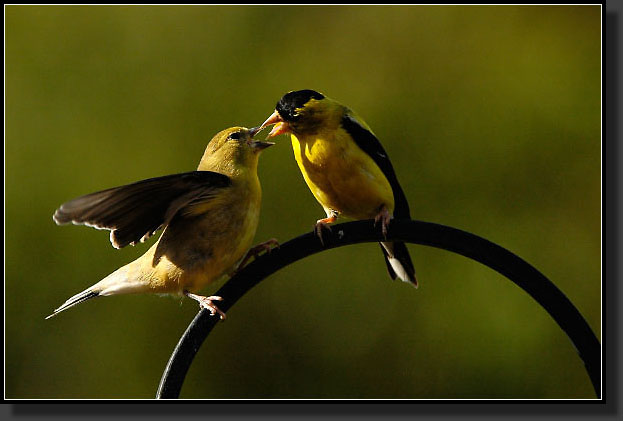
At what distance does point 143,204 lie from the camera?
253 cm

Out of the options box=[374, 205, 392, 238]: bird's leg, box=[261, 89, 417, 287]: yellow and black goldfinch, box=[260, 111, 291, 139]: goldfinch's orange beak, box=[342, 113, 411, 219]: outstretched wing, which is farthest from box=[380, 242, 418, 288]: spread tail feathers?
box=[260, 111, 291, 139]: goldfinch's orange beak

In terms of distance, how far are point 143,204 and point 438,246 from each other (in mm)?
910

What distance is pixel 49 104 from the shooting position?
4.74 m

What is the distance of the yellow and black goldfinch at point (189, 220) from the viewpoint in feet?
8.11

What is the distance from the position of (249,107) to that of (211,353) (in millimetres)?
1392

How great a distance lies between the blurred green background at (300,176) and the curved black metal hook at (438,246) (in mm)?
2082

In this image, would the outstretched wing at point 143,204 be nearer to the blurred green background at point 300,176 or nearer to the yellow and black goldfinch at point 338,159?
the yellow and black goldfinch at point 338,159

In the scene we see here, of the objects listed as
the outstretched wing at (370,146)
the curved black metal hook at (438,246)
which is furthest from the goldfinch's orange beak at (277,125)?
the curved black metal hook at (438,246)

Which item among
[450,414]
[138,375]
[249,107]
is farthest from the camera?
[249,107]

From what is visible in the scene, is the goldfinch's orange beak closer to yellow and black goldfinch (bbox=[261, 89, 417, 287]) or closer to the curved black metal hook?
yellow and black goldfinch (bbox=[261, 89, 417, 287])

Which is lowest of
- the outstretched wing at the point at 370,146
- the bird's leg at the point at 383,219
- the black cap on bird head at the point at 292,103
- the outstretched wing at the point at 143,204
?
the bird's leg at the point at 383,219

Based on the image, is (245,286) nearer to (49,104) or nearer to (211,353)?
(211,353)

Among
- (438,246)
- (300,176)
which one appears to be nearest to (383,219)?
(438,246)

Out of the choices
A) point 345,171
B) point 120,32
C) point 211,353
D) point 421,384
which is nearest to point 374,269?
point 421,384
